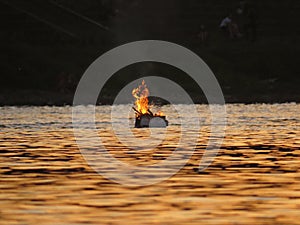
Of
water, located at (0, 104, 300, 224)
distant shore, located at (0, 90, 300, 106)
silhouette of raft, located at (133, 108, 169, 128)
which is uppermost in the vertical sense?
distant shore, located at (0, 90, 300, 106)

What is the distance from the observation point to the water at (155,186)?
81.7 feet

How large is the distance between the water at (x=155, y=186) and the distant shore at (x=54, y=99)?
117 feet

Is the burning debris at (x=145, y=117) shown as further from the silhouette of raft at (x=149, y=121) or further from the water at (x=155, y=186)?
the water at (x=155, y=186)

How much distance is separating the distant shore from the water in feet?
117

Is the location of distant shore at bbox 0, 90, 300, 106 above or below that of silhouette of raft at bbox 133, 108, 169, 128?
above

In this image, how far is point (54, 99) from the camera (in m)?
90.6

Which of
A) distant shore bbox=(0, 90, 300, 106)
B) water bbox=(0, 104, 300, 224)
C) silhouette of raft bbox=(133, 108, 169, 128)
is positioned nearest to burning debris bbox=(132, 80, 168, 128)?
silhouette of raft bbox=(133, 108, 169, 128)

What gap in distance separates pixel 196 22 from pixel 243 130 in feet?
190

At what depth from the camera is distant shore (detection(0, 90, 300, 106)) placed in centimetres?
8800

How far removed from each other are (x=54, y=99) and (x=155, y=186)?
60.9 meters

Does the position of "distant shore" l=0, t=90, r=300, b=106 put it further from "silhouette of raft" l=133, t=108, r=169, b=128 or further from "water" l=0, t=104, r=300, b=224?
"water" l=0, t=104, r=300, b=224

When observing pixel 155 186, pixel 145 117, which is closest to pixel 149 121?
pixel 145 117

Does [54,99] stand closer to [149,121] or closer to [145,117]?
[145,117]

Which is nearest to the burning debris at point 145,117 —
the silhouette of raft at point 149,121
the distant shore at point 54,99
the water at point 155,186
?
the silhouette of raft at point 149,121
